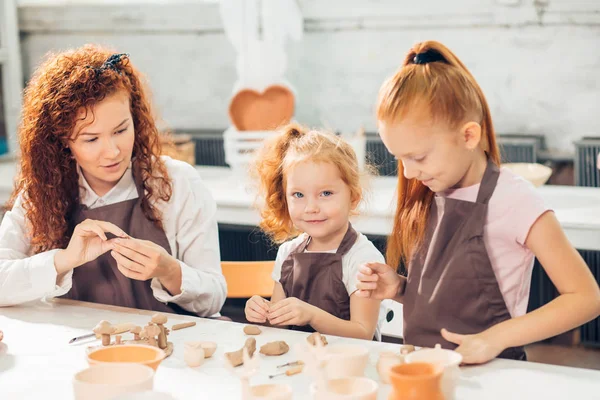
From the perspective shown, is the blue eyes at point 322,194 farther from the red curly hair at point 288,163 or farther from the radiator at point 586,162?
the radiator at point 586,162

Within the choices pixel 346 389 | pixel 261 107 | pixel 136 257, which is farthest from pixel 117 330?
pixel 261 107

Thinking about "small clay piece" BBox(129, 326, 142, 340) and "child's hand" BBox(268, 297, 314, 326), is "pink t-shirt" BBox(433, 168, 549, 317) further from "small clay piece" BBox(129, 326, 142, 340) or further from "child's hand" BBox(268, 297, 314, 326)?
"small clay piece" BBox(129, 326, 142, 340)

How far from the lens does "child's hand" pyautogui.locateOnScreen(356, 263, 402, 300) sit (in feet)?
5.19

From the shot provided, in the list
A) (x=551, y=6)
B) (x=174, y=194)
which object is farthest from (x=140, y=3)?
(x=174, y=194)

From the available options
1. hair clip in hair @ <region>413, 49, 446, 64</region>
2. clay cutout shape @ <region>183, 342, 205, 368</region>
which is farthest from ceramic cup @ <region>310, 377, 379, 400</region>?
hair clip in hair @ <region>413, 49, 446, 64</region>

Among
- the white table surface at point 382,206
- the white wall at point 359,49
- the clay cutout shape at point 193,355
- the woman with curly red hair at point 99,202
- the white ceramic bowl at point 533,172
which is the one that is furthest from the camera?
the white wall at point 359,49

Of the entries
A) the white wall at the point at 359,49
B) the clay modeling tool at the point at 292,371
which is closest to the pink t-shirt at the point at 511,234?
the clay modeling tool at the point at 292,371

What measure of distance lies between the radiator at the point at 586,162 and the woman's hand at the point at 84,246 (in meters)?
2.25

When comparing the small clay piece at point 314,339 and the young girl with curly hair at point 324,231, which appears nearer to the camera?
the small clay piece at point 314,339

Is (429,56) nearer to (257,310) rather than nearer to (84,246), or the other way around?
(257,310)

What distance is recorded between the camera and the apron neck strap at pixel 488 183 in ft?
5.06

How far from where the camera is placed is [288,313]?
1.64 metres

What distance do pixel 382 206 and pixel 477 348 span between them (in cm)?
153

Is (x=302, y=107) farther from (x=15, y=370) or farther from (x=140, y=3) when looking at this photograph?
(x=15, y=370)
